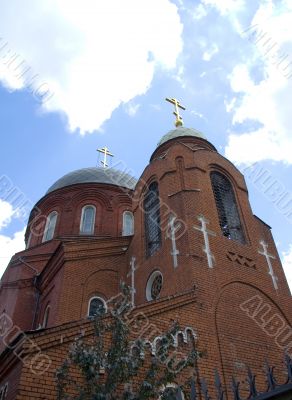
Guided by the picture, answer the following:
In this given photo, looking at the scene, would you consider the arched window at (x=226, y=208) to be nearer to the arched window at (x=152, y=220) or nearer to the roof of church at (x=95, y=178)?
the arched window at (x=152, y=220)

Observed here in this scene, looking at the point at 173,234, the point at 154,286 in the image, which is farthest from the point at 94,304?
the point at 173,234

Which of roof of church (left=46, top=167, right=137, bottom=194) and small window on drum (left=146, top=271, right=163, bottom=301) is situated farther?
roof of church (left=46, top=167, right=137, bottom=194)

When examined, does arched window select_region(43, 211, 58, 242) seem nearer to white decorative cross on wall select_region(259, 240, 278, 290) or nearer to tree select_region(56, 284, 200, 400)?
white decorative cross on wall select_region(259, 240, 278, 290)

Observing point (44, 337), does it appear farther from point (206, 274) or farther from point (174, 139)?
point (174, 139)

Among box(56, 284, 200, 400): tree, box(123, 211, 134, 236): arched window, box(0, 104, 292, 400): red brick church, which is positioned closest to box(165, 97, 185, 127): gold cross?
box(0, 104, 292, 400): red brick church

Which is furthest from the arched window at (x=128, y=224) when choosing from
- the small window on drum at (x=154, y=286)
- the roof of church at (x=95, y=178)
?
the small window on drum at (x=154, y=286)

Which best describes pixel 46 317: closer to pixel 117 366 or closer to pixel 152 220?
pixel 152 220

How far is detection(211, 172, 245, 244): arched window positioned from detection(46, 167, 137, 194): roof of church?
835cm

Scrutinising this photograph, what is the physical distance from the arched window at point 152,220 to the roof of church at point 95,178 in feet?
23.4

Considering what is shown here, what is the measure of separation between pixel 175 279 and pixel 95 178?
11.8m

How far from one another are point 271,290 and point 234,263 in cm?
128

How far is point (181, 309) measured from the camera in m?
9.27

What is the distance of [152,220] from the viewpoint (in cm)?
1368

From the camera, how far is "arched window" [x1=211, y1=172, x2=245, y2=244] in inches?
496
